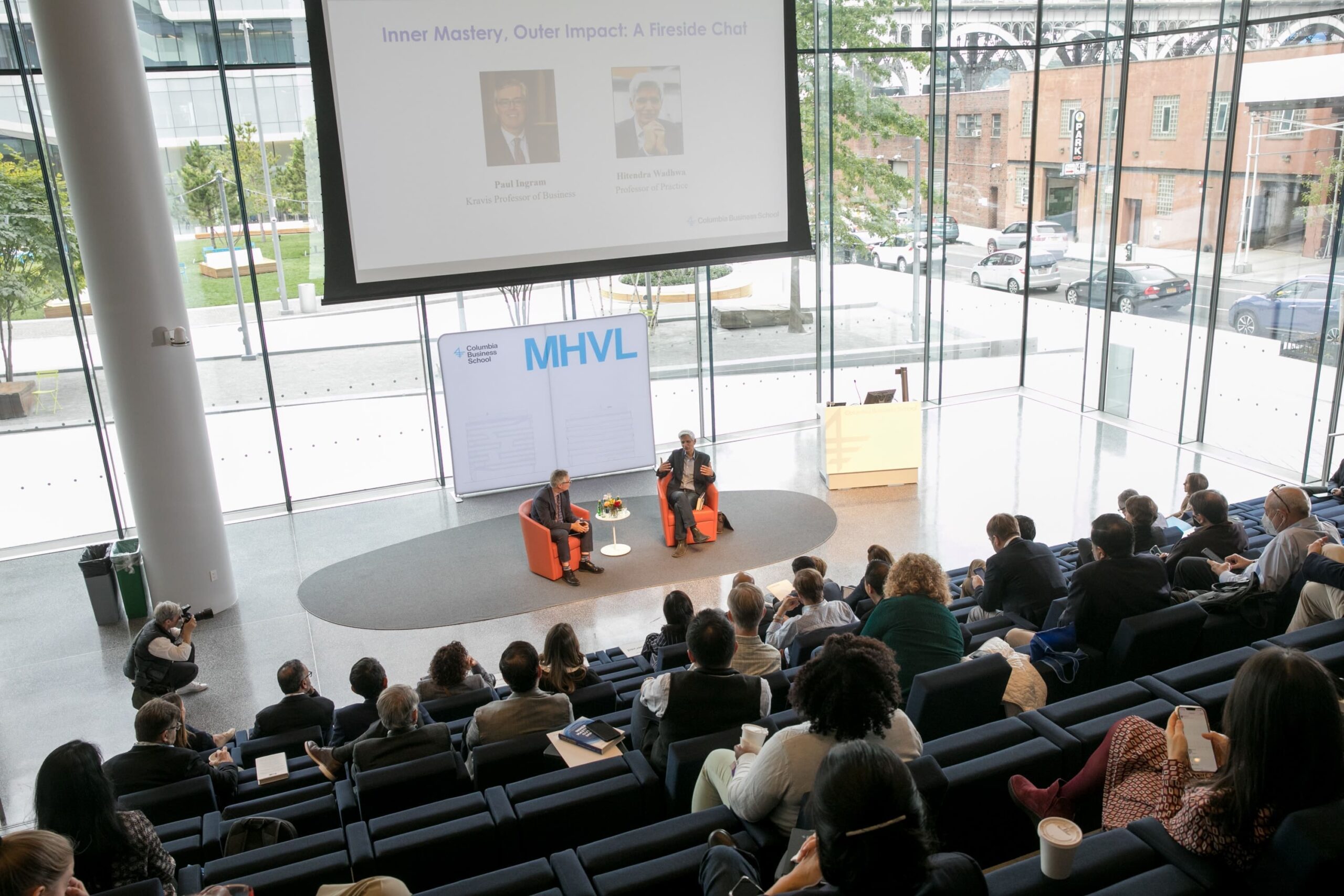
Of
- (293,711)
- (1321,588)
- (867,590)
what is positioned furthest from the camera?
(867,590)

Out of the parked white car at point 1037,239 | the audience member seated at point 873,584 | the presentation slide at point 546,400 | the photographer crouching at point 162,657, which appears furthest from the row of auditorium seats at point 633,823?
the parked white car at point 1037,239

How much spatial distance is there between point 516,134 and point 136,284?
10.5 feet

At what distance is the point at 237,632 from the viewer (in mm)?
7941

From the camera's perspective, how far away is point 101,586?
7996 millimetres

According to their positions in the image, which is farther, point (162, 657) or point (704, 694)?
point (162, 657)

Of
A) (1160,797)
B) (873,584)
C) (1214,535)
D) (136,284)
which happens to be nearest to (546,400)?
(136,284)

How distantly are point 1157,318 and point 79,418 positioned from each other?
11511mm

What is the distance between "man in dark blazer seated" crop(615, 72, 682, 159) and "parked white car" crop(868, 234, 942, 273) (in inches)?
164

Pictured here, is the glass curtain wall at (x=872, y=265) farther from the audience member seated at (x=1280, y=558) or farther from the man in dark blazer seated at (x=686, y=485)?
the audience member seated at (x=1280, y=558)

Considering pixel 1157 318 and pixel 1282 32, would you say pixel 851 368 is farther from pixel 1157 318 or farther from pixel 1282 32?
pixel 1282 32

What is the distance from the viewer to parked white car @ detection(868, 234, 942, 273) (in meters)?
12.4

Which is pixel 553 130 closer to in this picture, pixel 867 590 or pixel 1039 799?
pixel 867 590

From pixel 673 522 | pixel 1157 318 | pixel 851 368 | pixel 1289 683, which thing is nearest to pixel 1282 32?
pixel 1157 318

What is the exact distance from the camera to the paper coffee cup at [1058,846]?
2684mm
